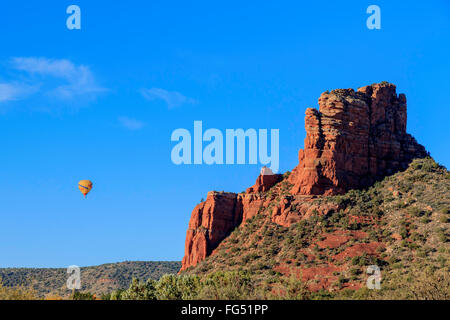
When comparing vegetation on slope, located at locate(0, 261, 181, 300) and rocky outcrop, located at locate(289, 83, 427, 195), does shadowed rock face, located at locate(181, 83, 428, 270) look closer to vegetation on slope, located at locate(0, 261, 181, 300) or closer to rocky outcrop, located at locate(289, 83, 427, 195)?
rocky outcrop, located at locate(289, 83, 427, 195)

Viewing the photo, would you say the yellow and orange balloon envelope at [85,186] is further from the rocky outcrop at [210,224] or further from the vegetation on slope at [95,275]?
the vegetation on slope at [95,275]

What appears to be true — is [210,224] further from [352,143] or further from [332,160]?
[352,143]

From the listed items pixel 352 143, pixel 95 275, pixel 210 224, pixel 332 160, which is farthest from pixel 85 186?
pixel 95 275

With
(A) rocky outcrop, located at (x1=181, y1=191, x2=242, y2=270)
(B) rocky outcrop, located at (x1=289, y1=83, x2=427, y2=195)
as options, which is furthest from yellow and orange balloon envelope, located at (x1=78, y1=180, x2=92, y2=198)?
(B) rocky outcrop, located at (x1=289, y1=83, x2=427, y2=195)
